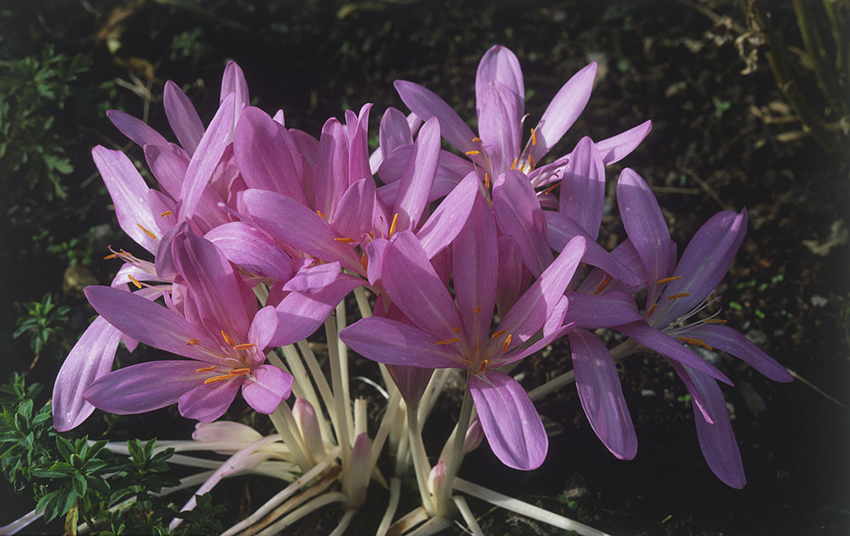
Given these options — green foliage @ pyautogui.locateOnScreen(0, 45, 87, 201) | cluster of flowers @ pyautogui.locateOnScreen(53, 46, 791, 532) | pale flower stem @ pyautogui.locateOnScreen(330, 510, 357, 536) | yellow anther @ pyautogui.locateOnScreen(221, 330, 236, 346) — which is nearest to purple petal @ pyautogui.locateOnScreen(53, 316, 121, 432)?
cluster of flowers @ pyautogui.locateOnScreen(53, 46, 791, 532)

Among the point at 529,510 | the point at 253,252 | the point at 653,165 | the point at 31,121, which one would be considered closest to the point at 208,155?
the point at 253,252

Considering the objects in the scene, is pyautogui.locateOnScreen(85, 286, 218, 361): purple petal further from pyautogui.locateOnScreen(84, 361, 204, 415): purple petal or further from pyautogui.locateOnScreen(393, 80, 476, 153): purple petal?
pyautogui.locateOnScreen(393, 80, 476, 153): purple petal

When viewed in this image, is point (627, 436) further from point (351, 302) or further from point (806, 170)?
point (806, 170)

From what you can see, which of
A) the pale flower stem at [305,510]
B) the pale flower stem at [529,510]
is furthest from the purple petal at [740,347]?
the pale flower stem at [305,510]

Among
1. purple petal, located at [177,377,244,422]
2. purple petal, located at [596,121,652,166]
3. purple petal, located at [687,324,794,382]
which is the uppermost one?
purple petal, located at [596,121,652,166]

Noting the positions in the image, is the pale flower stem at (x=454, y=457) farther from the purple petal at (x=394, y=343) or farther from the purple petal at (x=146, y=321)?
the purple petal at (x=146, y=321)

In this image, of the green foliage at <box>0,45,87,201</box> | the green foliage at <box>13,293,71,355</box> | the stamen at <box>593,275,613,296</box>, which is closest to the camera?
the stamen at <box>593,275,613,296</box>

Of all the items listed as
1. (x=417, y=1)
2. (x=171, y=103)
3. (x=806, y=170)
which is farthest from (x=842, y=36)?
(x=171, y=103)
